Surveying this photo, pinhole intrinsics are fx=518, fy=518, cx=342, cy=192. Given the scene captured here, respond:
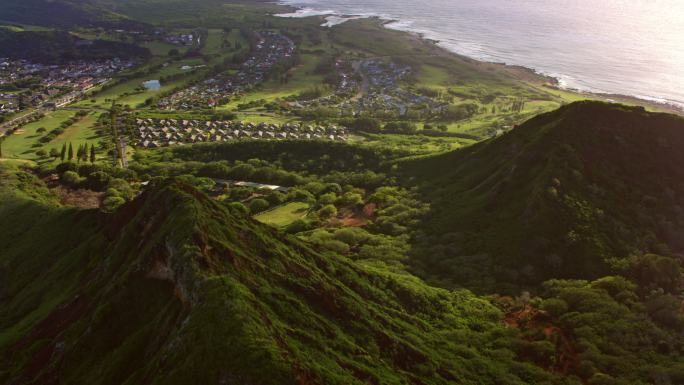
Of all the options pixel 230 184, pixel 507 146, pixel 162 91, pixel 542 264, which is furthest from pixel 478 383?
pixel 162 91

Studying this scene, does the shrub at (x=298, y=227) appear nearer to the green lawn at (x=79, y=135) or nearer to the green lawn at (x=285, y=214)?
the green lawn at (x=285, y=214)

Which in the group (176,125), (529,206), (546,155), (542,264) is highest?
(546,155)

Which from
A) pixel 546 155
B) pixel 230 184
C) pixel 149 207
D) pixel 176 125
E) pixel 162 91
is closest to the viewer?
pixel 149 207

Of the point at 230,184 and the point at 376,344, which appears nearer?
the point at 376,344

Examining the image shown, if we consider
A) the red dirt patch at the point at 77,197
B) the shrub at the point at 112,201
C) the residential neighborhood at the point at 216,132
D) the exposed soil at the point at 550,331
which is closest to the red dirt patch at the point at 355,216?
the exposed soil at the point at 550,331

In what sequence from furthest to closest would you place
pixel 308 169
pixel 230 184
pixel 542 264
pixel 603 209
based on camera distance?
pixel 308 169, pixel 230 184, pixel 603 209, pixel 542 264

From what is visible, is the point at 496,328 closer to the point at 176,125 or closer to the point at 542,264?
the point at 542,264

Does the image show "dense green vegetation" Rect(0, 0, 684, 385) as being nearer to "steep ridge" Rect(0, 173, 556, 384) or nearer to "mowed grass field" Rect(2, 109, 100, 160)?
"steep ridge" Rect(0, 173, 556, 384)
